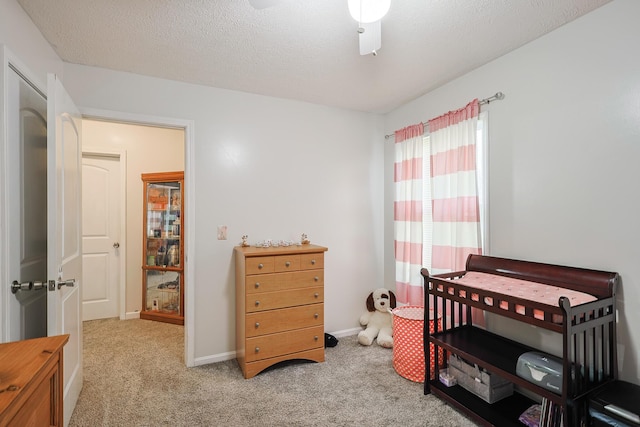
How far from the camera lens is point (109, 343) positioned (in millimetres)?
3094

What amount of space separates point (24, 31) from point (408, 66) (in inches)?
95.5

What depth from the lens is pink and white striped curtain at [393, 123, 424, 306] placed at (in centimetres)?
296

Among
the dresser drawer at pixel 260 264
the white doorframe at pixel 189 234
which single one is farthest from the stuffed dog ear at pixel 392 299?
the white doorframe at pixel 189 234

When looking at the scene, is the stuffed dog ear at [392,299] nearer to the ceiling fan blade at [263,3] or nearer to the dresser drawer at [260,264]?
the dresser drawer at [260,264]

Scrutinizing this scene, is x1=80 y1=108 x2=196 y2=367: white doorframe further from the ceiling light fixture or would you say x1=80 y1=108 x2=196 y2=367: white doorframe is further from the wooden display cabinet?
the ceiling light fixture

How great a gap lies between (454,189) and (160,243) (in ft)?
11.3

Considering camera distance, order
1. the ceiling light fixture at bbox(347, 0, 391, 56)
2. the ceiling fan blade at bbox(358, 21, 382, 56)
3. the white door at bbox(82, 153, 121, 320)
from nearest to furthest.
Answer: the ceiling light fixture at bbox(347, 0, 391, 56)
the ceiling fan blade at bbox(358, 21, 382, 56)
the white door at bbox(82, 153, 121, 320)

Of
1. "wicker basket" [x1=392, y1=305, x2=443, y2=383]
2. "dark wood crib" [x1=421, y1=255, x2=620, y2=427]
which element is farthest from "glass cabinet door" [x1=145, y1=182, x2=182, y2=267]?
"dark wood crib" [x1=421, y1=255, x2=620, y2=427]

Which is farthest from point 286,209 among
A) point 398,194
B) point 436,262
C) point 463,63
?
point 463,63

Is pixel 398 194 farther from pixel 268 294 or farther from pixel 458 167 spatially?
pixel 268 294

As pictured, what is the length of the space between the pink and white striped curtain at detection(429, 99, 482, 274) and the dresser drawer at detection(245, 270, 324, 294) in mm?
1072

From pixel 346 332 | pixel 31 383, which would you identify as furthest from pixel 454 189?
pixel 31 383

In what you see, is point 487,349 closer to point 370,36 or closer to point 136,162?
point 370,36

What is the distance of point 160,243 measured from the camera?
389 cm
